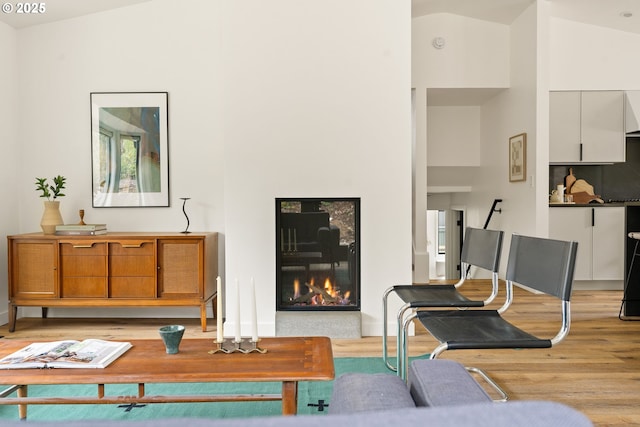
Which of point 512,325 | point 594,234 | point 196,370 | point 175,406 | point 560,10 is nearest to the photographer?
point 196,370

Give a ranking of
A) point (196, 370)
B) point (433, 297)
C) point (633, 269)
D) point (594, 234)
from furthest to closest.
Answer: point (594, 234) < point (633, 269) < point (433, 297) < point (196, 370)

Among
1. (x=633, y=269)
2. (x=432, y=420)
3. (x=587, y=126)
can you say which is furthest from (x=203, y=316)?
(x=587, y=126)

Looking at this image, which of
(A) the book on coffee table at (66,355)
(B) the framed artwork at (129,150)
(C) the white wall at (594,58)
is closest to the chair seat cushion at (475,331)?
(A) the book on coffee table at (66,355)

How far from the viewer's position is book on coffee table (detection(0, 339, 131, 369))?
165 centimetres

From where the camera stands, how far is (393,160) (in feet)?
12.0

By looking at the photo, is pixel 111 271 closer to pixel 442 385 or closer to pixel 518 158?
pixel 442 385

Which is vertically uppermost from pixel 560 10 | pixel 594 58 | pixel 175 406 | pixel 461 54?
pixel 560 10

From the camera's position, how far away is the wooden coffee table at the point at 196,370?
155 centimetres

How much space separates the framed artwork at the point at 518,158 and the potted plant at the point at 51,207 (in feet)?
15.1

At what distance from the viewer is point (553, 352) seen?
321 centimetres

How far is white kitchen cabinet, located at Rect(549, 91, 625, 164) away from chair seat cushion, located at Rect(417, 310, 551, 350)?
4.09 m

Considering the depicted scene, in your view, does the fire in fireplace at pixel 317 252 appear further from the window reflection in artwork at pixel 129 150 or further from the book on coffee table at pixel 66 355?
the book on coffee table at pixel 66 355

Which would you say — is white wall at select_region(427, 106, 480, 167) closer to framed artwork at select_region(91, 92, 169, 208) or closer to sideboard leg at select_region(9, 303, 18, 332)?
framed artwork at select_region(91, 92, 169, 208)

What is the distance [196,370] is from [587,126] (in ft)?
18.0
